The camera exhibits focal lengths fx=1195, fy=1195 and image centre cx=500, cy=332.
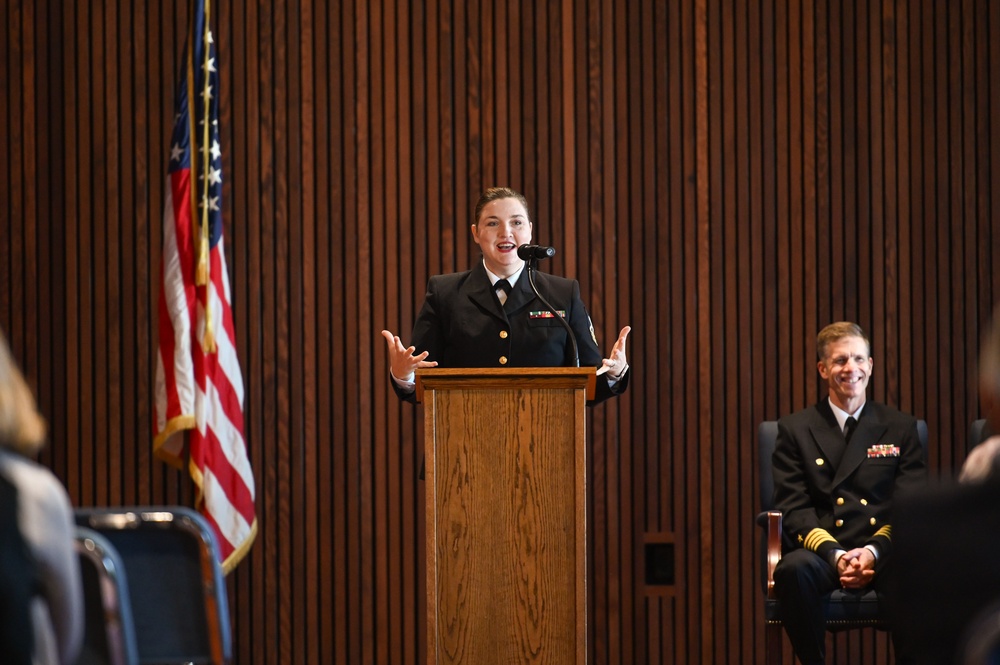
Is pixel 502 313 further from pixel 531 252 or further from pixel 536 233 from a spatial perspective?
pixel 536 233

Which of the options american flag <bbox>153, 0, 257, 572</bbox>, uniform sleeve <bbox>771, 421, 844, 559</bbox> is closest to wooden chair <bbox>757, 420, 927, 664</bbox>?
uniform sleeve <bbox>771, 421, 844, 559</bbox>

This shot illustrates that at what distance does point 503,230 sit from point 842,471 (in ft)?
5.16

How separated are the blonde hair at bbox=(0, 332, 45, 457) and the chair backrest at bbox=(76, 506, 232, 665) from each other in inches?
21.4

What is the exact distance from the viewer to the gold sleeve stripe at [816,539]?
4.35 metres

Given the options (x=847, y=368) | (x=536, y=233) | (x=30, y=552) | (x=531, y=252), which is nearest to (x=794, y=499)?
(x=847, y=368)

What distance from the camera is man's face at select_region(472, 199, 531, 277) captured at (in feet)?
14.2

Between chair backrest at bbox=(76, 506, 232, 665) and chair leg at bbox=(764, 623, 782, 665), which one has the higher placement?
chair backrest at bbox=(76, 506, 232, 665)

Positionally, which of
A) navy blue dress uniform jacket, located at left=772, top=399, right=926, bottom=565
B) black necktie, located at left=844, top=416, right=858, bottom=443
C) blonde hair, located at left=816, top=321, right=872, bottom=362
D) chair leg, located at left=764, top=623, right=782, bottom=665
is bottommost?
chair leg, located at left=764, top=623, right=782, bottom=665

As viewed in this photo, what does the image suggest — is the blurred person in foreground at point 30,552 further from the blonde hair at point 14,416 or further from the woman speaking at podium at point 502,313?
the woman speaking at podium at point 502,313

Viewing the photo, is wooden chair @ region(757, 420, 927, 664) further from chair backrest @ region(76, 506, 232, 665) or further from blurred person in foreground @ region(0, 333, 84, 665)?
blurred person in foreground @ region(0, 333, 84, 665)

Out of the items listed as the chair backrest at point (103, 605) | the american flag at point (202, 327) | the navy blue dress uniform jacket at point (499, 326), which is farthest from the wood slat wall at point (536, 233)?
the chair backrest at point (103, 605)

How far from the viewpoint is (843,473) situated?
4508mm

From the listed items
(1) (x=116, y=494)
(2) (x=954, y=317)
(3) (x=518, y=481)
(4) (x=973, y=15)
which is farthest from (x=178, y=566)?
(4) (x=973, y=15)

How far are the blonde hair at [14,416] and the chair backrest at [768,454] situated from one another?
3305 millimetres
